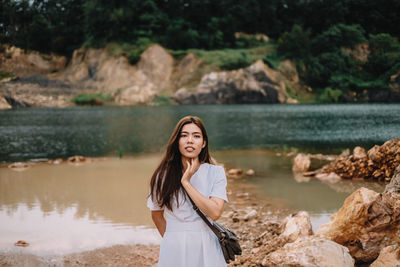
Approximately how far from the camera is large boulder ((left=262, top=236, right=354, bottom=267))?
142 inches

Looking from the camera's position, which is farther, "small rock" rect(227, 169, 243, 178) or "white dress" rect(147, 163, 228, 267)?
"small rock" rect(227, 169, 243, 178)

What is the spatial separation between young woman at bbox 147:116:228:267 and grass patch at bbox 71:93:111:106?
5737 centimetres

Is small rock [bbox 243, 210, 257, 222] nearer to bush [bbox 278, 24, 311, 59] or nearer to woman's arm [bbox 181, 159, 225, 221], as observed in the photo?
woman's arm [bbox 181, 159, 225, 221]

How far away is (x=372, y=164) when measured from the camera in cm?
957

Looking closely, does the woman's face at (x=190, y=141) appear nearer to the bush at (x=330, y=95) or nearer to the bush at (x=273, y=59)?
the bush at (x=330, y=95)

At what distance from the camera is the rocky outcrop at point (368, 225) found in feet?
13.8

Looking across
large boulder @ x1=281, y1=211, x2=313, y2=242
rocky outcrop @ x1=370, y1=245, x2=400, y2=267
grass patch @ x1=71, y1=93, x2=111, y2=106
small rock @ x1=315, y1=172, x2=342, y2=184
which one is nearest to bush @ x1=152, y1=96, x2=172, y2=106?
grass patch @ x1=71, y1=93, x2=111, y2=106

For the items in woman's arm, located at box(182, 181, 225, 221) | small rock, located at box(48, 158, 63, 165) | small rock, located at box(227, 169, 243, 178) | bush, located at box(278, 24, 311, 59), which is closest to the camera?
woman's arm, located at box(182, 181, 225, 221)

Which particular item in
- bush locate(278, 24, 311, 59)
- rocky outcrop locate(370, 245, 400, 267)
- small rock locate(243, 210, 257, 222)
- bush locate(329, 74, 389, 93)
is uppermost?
bush locate(278, 24, 311, 59)

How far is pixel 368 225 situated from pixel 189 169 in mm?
2945

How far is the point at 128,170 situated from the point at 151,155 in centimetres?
363

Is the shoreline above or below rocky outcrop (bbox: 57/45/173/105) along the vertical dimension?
below

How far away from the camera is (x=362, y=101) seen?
51.6m

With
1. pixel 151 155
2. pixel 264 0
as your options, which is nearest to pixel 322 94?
pixel 264 0
